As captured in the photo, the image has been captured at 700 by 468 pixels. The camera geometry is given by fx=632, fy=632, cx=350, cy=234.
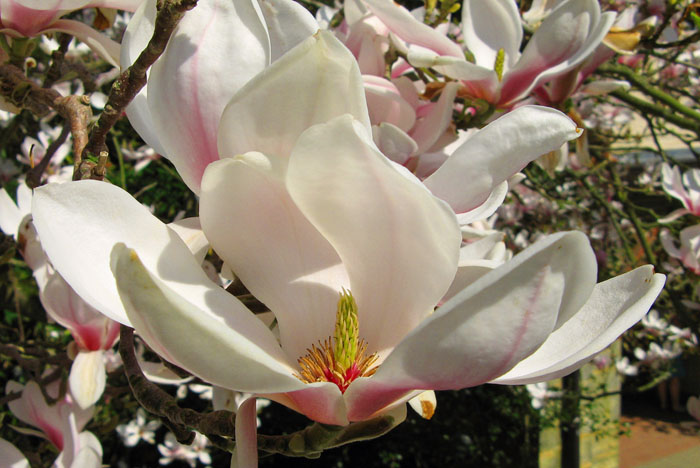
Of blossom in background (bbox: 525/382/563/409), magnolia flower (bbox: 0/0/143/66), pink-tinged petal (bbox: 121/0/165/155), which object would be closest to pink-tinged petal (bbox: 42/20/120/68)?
magnolia flower (bbox: 0/0/143/66)

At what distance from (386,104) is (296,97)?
1.18 ft

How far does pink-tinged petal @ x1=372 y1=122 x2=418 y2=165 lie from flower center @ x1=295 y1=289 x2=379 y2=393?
29cm

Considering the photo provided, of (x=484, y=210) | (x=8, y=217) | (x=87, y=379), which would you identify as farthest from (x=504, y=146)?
(x=8, y=217)

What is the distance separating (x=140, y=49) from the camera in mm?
462

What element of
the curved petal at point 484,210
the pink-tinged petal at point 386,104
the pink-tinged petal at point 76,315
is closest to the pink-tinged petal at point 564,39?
the pink-tinged petal at point 386,104

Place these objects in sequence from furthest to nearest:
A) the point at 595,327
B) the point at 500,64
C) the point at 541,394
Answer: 1. the point at 541,394
2. the point at 500,64
3. the point at 595,327

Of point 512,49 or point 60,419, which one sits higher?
point 512,49

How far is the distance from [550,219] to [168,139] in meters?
3.03

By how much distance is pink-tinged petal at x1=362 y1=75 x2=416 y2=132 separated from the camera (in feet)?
2.23

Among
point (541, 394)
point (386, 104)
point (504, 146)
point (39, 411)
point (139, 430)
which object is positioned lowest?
point (541, 394)

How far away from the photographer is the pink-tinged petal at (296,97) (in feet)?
1.17

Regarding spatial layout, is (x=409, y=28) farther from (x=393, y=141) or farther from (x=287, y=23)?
(x=287, y=23)

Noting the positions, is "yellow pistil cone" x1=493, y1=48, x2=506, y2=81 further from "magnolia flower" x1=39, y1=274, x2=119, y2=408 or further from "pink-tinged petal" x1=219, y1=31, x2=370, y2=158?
"magnolia flower" x1=39, y1=274, x2=119, y2=408

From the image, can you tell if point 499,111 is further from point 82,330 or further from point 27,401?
point 27,401
